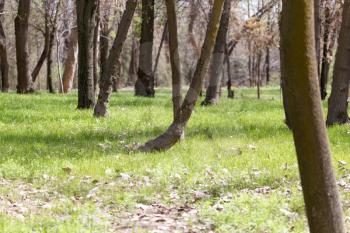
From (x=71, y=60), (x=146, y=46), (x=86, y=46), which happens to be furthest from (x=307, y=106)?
(x=71, y=60)

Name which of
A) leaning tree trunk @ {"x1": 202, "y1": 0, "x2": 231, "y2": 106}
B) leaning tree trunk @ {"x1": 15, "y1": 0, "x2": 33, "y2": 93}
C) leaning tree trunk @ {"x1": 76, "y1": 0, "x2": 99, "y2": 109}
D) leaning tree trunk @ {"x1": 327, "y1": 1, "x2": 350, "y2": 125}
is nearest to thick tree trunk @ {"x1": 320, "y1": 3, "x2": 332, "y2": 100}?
leaning tree trunk @ {"x1": 202, "y1": 0, "x2": 231, "y2": 106}

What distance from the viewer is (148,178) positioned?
8.20 metres

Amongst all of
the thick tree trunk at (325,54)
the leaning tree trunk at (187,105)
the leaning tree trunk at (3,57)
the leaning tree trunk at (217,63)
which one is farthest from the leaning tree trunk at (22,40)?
the leaning tree trunk at (187,105)

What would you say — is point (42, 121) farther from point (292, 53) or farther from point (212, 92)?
point (292, 53)

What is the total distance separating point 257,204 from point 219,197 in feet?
2.30

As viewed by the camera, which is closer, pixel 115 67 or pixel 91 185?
pixel 91 185

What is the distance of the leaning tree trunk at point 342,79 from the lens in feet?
43.7

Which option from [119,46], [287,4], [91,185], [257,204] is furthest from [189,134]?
[287,4]

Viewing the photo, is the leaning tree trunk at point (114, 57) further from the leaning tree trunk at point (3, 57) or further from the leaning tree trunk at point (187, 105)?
the leaning tree trunk at point (3, 57)

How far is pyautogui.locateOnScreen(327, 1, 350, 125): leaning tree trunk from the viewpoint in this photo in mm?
Answer: 13320

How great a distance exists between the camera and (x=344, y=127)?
12.8 metres

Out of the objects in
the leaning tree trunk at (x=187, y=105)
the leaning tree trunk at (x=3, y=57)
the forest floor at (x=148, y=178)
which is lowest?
the forest floor at (x=148, y=178)

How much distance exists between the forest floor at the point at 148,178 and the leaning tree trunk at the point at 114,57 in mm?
736

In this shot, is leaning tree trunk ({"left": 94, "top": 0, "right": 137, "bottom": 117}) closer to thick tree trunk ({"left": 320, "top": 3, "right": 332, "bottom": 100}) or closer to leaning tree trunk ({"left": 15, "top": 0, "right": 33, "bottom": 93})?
leaning tree trunk ({"left": 15, "top": 0, "right": 33, "bottom": 93})
